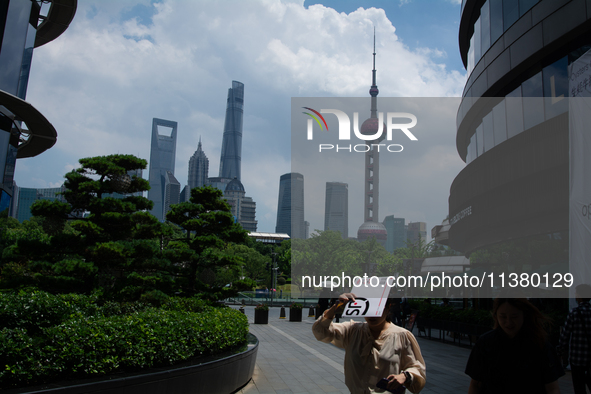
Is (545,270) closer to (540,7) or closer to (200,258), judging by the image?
(540,7)

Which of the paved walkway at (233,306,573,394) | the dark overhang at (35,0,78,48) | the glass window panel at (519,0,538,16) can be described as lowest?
the paved walkway at (233,306,573,394)

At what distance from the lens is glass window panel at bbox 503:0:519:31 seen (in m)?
14.6

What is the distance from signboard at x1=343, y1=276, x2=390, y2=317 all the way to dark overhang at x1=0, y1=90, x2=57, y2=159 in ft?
34.3

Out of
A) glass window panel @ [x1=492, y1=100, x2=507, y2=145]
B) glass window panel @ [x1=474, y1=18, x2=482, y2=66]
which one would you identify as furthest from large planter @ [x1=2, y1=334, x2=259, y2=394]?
glass window panel @ [x1=474, y1=18, x2=482, y2=66]

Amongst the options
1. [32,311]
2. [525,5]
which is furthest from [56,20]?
[525,5]

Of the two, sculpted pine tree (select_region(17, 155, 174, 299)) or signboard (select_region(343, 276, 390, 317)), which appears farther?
sculpted pine tree (select_region(17, 155, 174, 299))

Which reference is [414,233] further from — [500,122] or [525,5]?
[525,5]

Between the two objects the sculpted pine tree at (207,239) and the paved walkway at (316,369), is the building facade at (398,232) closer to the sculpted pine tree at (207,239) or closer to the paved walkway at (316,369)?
the paved walkway at (316,369)

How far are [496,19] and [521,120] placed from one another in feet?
14.2

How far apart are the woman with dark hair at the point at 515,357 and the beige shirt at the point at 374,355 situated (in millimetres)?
403

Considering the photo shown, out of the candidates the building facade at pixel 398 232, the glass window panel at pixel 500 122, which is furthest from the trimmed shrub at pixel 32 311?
the building facade at pixel 398 232

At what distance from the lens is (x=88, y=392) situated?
4.39 metres

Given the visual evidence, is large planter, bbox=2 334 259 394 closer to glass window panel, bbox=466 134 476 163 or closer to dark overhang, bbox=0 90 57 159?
dark overhang, bbox=0 90 57 159

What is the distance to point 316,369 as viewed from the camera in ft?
31.1
